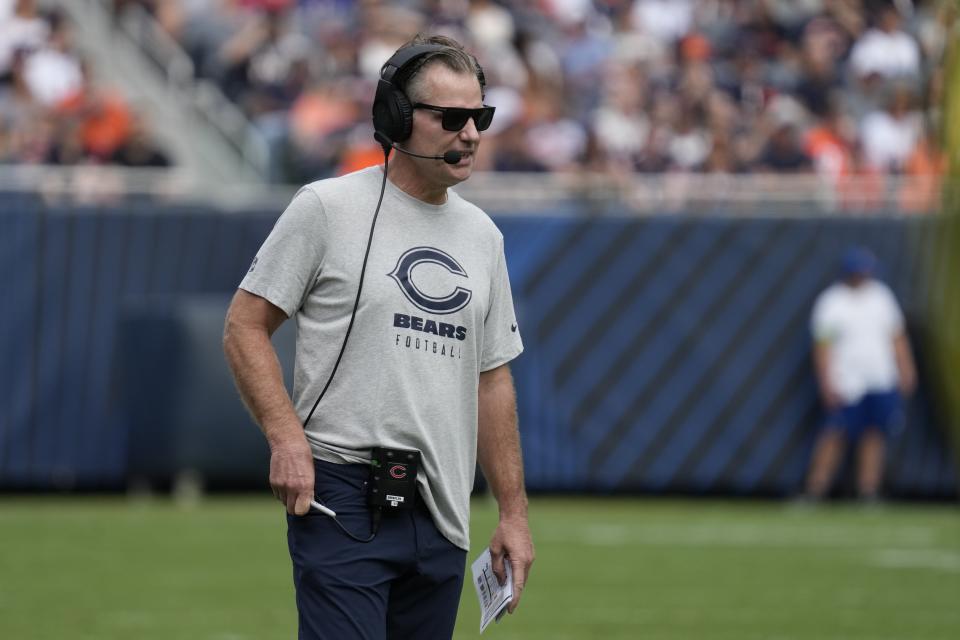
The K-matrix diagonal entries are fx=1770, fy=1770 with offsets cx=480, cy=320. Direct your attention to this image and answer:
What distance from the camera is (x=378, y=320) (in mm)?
4105

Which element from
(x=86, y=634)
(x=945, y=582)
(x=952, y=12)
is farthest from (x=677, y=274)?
(x=952, y=12)

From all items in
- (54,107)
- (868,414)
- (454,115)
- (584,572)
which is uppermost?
(454,115)

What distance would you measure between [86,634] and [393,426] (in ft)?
14.2

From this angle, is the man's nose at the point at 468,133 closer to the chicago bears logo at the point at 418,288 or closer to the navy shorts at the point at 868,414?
the chicago bears logo at the point at 418,288

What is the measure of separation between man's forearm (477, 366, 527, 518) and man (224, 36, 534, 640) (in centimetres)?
12

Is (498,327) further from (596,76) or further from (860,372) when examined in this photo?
(596,76)

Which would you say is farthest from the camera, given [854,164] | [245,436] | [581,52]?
[581,52]

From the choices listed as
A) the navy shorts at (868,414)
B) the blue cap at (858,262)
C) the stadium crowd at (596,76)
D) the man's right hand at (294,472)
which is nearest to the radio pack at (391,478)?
A: the man's right hand at (294,472)

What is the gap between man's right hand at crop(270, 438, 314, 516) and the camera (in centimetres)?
397

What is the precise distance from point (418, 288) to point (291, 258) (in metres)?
0.31

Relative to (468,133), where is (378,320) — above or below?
below

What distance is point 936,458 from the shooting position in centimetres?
1558

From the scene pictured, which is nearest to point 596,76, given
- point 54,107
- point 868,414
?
point 868,414

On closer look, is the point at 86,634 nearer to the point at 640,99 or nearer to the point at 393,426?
the point at 393,426
